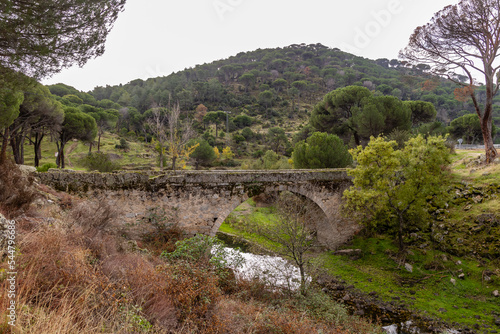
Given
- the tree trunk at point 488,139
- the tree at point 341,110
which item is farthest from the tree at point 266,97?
the tree trunk at point 488,139

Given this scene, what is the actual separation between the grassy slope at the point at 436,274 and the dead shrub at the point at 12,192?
12.2m

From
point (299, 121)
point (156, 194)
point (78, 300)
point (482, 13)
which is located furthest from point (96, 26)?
point (299, 121)

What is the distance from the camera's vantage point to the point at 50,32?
7.72m

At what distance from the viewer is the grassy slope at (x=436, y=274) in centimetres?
850

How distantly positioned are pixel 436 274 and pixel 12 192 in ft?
48.4

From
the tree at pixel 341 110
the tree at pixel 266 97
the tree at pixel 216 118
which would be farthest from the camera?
the tree at pixel 266 97

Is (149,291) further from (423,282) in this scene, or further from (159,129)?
(159,129)

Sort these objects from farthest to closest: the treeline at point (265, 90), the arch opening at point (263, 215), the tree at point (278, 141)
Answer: the treeline at point (265, 90), the tree at point (278, 141), the arch opening at point (263, 215)

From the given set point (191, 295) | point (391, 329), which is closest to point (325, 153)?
point (391, 329)

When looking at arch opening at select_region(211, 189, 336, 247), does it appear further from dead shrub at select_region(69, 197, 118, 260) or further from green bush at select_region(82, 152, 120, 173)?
green bush at select_region(82, 152, 120, 173)

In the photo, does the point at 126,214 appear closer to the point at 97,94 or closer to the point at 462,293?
the point at 462,293

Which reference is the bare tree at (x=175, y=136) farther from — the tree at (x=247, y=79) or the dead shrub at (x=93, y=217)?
the tree at (x=247, y=79)

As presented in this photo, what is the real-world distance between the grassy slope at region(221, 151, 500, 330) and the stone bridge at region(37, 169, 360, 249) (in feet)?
12.3

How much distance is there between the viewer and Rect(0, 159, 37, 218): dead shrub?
5.66m
